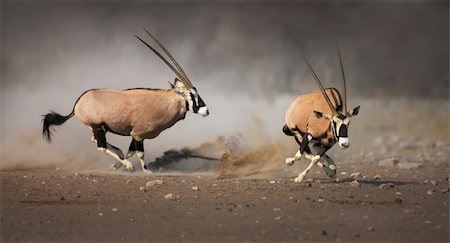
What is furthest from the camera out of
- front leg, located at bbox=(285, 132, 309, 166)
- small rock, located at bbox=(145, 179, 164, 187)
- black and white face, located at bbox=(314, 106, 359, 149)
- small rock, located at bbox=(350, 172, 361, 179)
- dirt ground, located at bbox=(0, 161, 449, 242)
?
small rock, located at bbox=(350, 172, 361, 179)

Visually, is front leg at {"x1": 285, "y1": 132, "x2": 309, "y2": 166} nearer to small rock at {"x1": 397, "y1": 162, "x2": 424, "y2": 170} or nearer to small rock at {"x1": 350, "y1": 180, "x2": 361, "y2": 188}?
small rock at {"x1": 350, "y1": 180, "x2": 361, "y2": 188}

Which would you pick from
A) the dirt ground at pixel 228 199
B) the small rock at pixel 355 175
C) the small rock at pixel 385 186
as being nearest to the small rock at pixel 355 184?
the dirt ground at pixel 228 199

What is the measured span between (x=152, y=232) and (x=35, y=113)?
24.2 feet

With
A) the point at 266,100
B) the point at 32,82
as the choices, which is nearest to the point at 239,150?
the point at 266,100

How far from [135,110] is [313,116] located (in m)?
2.11

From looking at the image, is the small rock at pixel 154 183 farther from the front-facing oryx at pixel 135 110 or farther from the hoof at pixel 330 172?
the hoof at pixel 330 172

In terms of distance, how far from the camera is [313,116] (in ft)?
36.1

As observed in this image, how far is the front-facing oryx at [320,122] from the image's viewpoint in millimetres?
10539

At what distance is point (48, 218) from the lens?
27.6ft

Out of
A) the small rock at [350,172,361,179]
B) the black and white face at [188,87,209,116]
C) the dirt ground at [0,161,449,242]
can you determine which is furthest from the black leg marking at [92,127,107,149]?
the small rock at [350,172,361,179]

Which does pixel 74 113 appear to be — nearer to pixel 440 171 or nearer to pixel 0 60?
pixel 440 171

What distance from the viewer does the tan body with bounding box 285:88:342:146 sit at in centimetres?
1084

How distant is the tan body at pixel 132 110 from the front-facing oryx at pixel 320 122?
4.61 feet

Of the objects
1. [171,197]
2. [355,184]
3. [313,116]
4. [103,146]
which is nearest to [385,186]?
[355,184]
